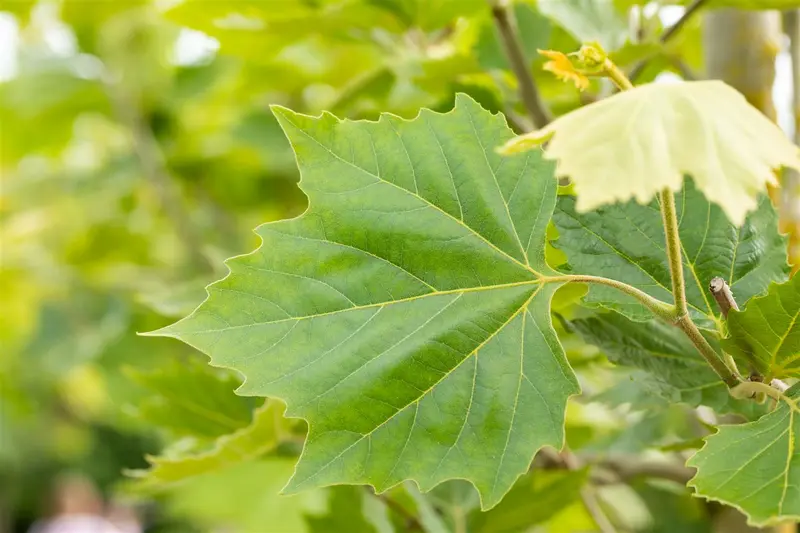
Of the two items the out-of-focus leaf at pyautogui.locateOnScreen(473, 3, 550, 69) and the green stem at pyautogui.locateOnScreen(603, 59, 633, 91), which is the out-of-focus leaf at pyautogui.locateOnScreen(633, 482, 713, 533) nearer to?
the out-of-focus leaf at pyautogui.locateOnScreen(473, 3, 550, 69)

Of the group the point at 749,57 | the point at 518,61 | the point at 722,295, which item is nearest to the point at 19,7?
the point at 518,61

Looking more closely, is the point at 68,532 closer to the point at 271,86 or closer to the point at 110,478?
the point at 110,478

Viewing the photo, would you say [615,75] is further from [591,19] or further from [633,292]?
[591,19]

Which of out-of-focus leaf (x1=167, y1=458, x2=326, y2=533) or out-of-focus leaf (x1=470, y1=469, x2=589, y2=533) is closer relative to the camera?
out-of-focus leaf (x1=470, y1=469, x2=589, y2=533)

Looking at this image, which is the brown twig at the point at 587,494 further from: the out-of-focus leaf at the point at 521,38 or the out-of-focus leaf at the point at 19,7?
the out-of-focus leaf at the point at 19,7

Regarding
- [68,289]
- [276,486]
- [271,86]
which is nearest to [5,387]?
[68,289]

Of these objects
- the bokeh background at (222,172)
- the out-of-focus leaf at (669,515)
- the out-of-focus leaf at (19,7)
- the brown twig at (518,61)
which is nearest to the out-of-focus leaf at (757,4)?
the bokeh background at (222,172)

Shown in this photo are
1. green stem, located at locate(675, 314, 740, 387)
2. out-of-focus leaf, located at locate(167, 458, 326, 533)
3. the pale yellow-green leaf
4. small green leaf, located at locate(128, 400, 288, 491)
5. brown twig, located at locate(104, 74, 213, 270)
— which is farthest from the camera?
out-of-focus leaf, located at locate(167, 458, 326, 533)

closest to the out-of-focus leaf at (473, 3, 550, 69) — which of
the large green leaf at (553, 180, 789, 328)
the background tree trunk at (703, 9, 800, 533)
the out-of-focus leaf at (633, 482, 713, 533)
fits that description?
the background tree trunk at (703, 9, 800, 533)
